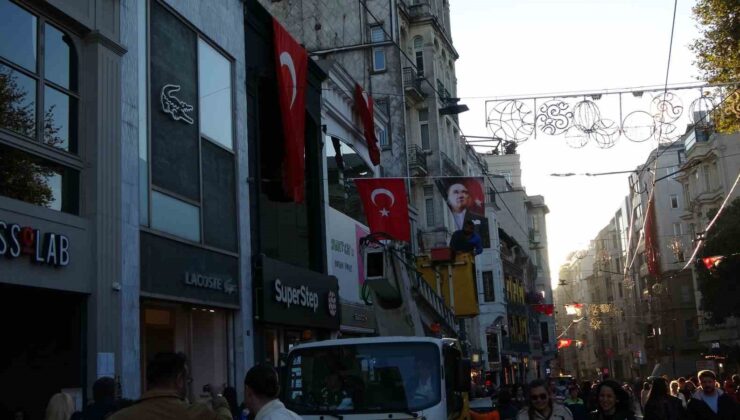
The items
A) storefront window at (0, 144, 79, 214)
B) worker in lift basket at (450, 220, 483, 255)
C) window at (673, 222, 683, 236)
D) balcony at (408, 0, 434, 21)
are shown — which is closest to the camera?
storefront window at (0, 144, 79, 214)

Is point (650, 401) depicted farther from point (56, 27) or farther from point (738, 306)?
point (738, 306)

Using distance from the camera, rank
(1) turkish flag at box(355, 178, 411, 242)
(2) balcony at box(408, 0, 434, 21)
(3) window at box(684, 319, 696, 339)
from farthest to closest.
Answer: (3) window at box(684, 319, 696, 339), (2) balcony at box(408, 0, 434, 21), (1) turkish flag at box(355, 178, 411, 242)

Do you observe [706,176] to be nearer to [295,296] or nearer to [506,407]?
[295,296]

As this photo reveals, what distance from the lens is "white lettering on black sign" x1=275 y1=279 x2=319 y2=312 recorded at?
64.0ft

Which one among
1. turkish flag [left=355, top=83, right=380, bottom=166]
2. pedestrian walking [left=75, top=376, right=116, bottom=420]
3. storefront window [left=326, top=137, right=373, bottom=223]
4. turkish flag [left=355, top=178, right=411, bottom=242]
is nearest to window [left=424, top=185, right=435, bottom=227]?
storefront window [left=326, top=137, right=373, bottom=223]

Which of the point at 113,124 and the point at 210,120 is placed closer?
the point at 113,124

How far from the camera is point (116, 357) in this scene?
42.9 ft

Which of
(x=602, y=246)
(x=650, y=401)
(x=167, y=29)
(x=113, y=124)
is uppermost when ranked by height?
(x=602, y=246)

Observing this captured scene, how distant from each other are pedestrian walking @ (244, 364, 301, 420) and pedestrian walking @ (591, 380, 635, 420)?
3646 millimetres

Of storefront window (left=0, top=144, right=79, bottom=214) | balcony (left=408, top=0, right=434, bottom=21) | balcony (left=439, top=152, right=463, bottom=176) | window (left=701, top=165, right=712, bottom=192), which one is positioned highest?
balcony (left=408, top=0, right=434, bottom=21)

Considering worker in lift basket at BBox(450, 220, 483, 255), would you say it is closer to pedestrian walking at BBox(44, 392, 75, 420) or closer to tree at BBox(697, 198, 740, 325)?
tree at BBox(697, 198, 740, 325)

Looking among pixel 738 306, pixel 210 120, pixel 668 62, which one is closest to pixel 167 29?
pixel 210 120

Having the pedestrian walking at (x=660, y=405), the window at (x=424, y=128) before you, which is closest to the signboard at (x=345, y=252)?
the window at (x=424, y=128)

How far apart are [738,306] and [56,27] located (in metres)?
42.7
